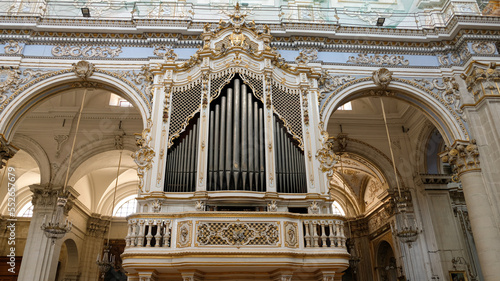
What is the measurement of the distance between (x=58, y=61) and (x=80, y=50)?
Result: 0.63 metres

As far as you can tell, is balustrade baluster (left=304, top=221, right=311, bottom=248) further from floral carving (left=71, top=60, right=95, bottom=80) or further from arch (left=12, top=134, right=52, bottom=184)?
arch (left=12, top=134, right=52, bottom=184)

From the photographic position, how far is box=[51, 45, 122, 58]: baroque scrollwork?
10656 mm

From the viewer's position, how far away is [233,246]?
23.3ft

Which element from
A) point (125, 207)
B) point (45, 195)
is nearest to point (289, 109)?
point (45, 195)

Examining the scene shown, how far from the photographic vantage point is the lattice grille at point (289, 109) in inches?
358

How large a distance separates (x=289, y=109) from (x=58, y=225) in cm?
727

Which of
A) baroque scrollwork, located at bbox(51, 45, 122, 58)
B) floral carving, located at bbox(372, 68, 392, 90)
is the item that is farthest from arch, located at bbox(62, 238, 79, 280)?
floral carving, located at bbox(372, 68, 392, 90)

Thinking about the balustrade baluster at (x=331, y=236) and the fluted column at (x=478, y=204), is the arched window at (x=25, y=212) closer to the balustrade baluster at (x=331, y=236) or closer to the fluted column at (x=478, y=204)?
the balustrade baluster at (x=331, y=236)

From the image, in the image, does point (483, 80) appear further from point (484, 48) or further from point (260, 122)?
point (260, 122)

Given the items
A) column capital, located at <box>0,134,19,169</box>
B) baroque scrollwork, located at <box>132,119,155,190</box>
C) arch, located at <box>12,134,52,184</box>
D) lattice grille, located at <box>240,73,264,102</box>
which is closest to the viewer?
baroque scrollwork, located at <box>132,119,155,190</box>

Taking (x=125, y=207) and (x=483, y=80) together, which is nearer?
(x=483, y=80)

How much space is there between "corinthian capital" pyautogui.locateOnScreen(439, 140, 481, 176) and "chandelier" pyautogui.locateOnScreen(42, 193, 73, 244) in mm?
10227

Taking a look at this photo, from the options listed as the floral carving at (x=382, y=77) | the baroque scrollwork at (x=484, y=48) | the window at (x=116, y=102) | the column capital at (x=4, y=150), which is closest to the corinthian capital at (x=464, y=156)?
the floral carving at (x=382, y=77)

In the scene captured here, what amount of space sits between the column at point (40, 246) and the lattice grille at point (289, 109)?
834 cm
